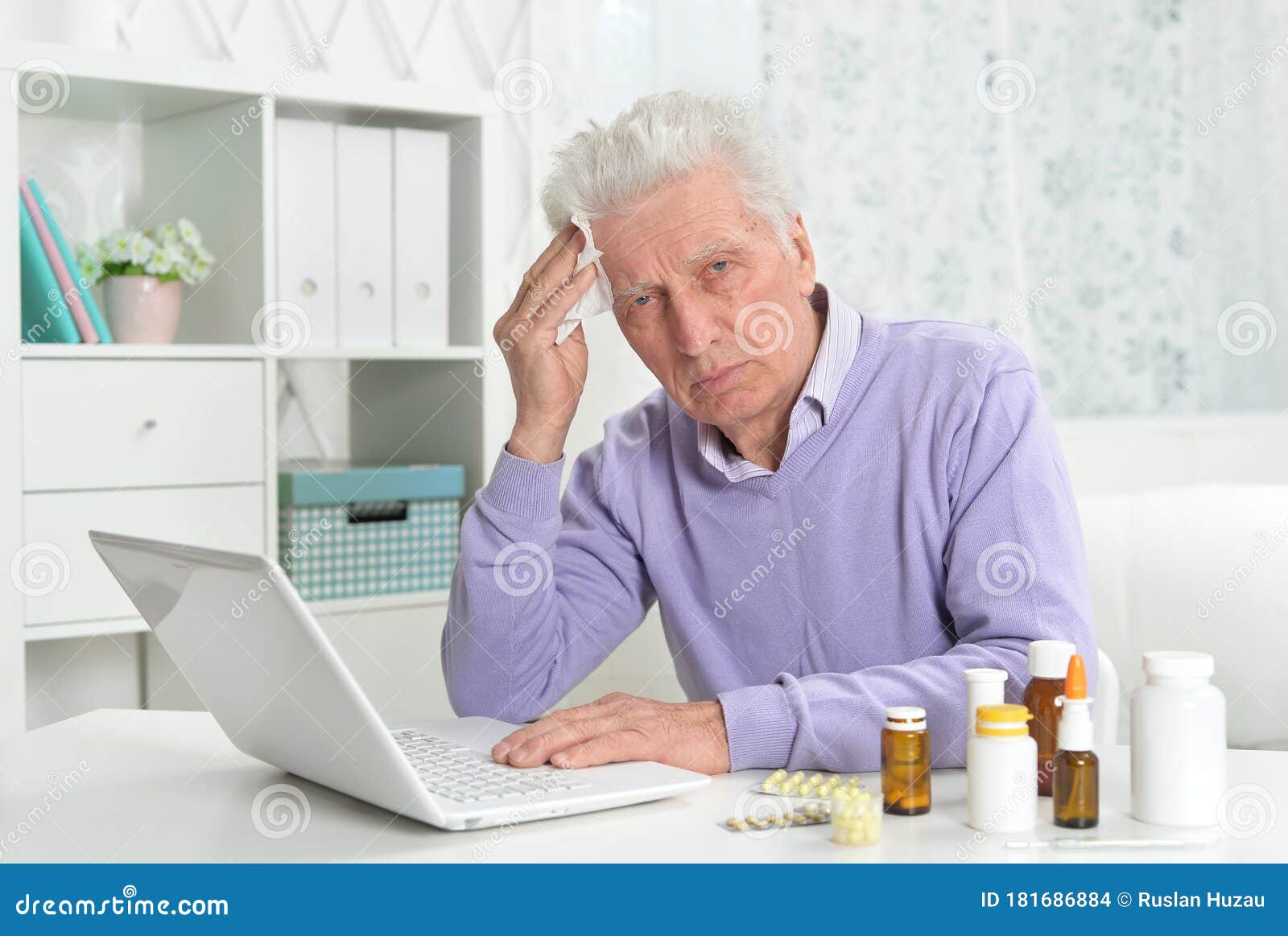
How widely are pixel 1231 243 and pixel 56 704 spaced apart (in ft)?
8.61

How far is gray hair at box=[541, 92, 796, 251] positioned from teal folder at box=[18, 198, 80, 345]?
857 millimetres

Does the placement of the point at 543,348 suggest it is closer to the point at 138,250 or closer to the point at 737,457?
the point at 737,457

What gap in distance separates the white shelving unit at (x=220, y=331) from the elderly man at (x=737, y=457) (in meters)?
0.72

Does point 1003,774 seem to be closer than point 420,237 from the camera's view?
Yes

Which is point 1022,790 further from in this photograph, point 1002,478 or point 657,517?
point 657,517

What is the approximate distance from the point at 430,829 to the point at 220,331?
55.0 inches

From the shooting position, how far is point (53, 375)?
6.24ft

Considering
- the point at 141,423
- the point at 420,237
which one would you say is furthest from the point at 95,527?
the point at 420,237

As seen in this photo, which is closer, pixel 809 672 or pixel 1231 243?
pixel 809 672

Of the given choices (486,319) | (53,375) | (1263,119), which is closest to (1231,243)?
(1263,119)

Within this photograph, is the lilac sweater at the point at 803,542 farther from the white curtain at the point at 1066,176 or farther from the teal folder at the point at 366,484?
the white curtain at the point at 1066,176

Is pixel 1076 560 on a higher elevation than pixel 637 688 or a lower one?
higher

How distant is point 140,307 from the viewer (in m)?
2.03

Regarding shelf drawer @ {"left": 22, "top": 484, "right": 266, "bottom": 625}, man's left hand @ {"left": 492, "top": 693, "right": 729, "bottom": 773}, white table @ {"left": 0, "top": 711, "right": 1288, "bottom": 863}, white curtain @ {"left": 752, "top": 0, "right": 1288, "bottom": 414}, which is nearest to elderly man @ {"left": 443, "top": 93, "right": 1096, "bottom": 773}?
man's left hand @ {"left": 492, "top": 693, "right": 729, "bottom": 773}
